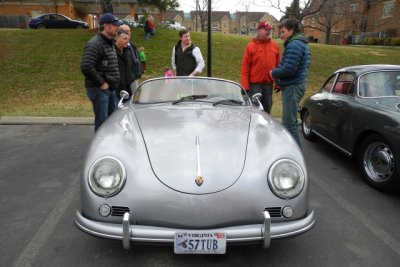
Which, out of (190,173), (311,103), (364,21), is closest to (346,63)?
(311,103)

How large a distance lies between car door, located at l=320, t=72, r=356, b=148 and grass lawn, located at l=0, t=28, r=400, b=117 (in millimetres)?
2938

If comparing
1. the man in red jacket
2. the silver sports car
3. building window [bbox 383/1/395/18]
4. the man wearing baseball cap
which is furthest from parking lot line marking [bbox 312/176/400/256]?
building window [bbox 383/1/395/18]

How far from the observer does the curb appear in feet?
24.3

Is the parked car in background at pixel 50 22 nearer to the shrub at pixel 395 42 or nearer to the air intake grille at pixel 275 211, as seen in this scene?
the shrub at pixel 395 42

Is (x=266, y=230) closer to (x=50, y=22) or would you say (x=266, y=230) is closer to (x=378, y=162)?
(x=378, y=162)

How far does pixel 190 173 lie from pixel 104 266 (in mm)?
960

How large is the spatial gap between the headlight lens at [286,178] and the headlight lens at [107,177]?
105 cm

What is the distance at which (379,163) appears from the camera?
4.15m

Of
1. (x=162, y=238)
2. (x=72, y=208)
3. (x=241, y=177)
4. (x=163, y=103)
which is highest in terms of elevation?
(x=163, y=103)

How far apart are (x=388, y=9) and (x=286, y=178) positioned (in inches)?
1722

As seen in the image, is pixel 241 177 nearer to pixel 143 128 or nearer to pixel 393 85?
pixel 143 128

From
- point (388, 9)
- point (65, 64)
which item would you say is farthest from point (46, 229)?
point (388, 9)

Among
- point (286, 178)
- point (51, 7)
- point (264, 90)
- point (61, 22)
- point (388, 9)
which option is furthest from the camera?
point (51, 7)

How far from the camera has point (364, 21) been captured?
135ft
